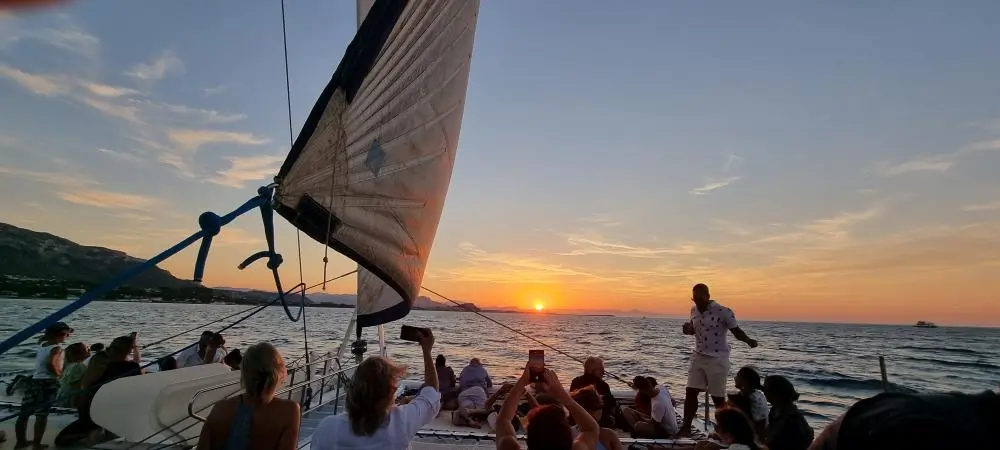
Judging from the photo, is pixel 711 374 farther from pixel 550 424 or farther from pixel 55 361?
pixel 55 361

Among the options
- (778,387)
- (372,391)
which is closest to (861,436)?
(372,391)

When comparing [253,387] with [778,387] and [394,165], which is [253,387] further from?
[778,387]

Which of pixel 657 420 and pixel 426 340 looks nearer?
pixel 426 340

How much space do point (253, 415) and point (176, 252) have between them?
1105 millimetres

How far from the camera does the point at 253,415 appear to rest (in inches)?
110

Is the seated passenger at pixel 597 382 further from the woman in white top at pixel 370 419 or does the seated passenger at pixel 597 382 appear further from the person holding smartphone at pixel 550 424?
the woman in white top at pixel 370 419

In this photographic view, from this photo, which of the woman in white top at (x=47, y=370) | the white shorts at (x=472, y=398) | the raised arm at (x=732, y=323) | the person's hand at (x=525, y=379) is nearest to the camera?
the person's hand at (x=525, y=379)

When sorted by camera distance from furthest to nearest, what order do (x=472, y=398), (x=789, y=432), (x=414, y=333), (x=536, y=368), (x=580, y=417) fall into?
(x=472, y=398) → (x=789, y=432) → (x=536, y=368) → (x=414, y=333) → (x=580, y=417)

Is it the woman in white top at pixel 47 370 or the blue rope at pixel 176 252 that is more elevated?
the blue rope at pixel 176 252

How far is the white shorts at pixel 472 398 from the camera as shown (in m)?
7.51

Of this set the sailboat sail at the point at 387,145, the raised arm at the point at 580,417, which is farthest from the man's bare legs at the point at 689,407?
the raised arm at the point at 580,417

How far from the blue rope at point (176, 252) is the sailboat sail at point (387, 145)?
149mm

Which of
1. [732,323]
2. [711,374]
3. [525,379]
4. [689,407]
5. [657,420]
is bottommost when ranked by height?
[657,420]

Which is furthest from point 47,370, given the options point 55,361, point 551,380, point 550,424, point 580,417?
point 550,424
